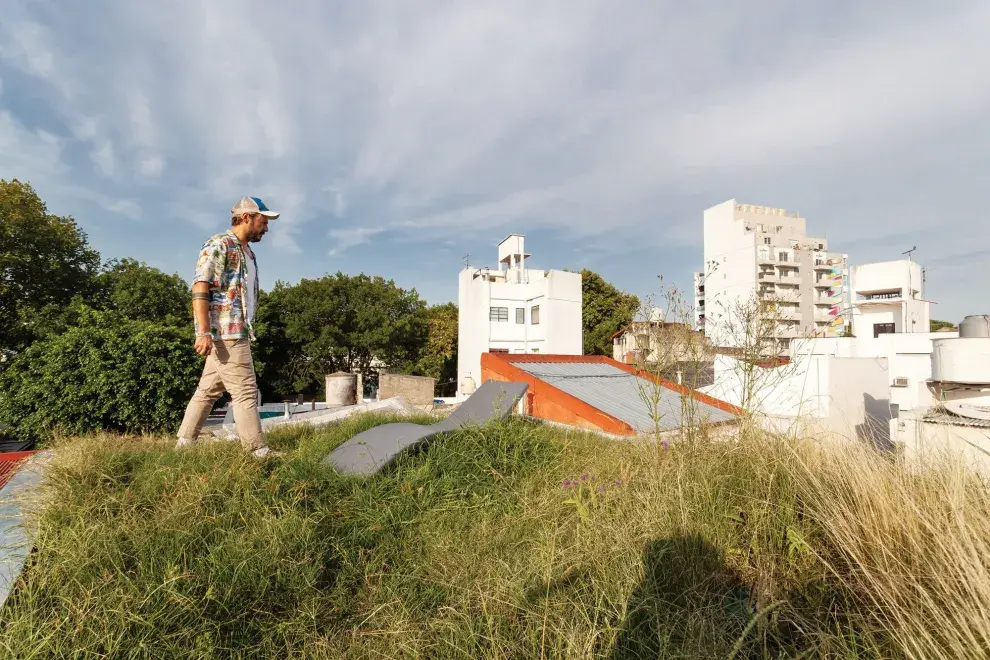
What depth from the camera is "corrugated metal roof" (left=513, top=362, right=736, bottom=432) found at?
5278 millimetres

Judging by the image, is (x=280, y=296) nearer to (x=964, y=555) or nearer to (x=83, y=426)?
(x=83, y=426)

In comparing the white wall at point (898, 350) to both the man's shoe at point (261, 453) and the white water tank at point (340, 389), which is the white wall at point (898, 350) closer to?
the white water tank at point (340, 389)

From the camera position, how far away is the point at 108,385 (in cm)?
616

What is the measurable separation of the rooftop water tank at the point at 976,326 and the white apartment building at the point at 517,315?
19661 mm

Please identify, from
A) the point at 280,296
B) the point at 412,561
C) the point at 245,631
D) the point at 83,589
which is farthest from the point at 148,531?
the point at 280,296

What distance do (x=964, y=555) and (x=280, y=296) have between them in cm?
2874

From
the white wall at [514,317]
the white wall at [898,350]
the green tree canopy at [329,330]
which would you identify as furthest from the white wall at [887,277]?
the green tree canopy at [329,330]

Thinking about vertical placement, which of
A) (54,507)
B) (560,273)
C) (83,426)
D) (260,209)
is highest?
(560,273)

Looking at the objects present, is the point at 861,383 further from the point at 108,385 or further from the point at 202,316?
the point at 108,385

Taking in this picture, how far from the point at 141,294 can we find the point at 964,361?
2734 cm

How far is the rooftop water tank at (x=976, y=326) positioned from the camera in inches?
358

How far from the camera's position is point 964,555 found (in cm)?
150

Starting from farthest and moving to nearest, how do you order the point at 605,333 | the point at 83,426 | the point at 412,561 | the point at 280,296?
1. the point at 605,333
2. the point at 280,296
3. the point at 83,426
4. the point at 412,561

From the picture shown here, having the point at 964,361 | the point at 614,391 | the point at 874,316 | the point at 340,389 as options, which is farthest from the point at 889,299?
the point at 340,389
